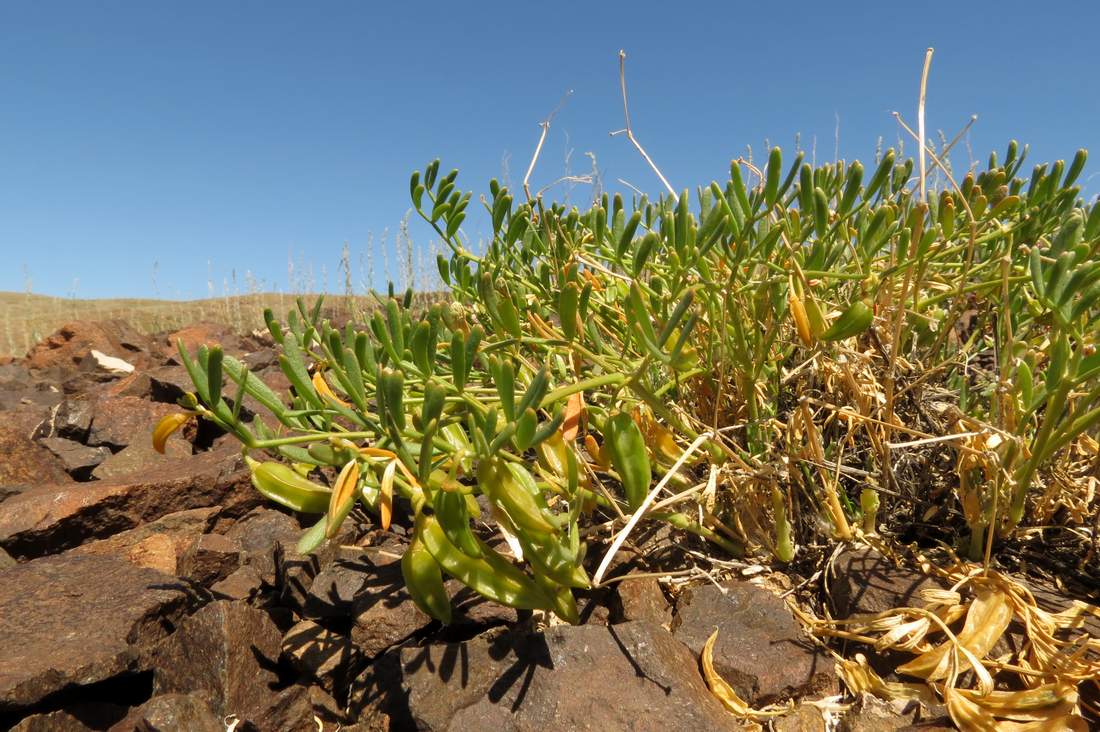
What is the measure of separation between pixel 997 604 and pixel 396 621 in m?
0.98

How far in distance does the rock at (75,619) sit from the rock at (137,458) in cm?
88

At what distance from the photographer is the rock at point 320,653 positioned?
4.29 feet

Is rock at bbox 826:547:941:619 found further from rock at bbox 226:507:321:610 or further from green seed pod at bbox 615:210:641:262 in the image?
rock at bbox 226:507:321:610

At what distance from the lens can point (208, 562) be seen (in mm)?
1610

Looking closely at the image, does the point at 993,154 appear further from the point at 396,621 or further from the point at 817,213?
the point at 396,621

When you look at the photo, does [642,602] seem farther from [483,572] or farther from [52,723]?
[52,723]

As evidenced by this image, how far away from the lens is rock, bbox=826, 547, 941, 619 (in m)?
1.20

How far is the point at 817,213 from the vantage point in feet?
3.67

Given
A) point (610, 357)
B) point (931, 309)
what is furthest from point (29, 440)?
point (931, 309)

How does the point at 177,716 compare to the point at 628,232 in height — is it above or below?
below

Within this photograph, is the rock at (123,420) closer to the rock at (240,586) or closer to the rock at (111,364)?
the rock at (240,586)

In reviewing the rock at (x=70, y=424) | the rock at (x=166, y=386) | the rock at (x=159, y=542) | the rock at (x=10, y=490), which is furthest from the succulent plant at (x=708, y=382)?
the rock at (x=166, y=386)

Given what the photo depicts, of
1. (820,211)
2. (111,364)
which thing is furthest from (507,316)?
(111,364)

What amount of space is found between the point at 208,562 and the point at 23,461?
1177 mm
